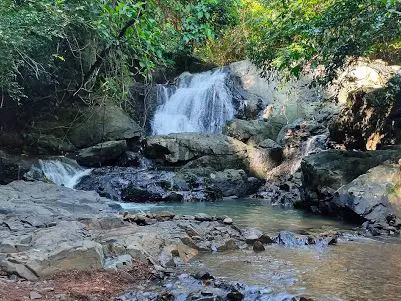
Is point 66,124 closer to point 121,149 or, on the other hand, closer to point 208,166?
point 121,149

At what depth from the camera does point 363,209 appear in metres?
10.0

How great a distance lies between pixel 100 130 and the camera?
62.0 feet

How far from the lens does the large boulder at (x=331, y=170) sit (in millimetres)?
11953

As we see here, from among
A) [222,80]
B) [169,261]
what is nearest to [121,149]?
[222,80]

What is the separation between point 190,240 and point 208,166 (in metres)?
9.93

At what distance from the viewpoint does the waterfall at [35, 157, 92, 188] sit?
15.6m

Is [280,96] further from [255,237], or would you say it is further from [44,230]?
[44,230]

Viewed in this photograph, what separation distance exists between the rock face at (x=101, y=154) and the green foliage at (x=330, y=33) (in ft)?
27.1

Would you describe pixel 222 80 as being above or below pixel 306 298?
above

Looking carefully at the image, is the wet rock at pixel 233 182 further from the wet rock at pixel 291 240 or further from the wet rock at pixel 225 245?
the wet rock at pixel 225 245

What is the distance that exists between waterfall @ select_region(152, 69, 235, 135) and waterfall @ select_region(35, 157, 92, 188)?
570cm

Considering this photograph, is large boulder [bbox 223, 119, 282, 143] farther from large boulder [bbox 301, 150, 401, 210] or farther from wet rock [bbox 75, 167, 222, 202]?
large boulder [bbox 301, 150, 401, 210]

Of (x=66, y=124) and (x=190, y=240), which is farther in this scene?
(x=66, y=124)

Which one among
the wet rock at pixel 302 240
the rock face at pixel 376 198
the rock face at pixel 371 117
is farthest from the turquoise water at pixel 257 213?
the rock face at pixel 371 117
